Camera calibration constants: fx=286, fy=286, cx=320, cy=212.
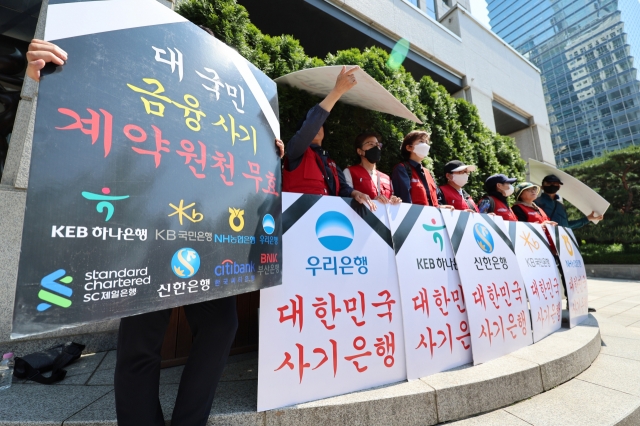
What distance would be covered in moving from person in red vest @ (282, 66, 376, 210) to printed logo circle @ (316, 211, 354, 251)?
0.25 m

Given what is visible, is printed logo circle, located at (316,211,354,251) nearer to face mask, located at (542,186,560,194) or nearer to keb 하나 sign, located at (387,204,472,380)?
keb 하나 sign, located at (387,204,472,380)

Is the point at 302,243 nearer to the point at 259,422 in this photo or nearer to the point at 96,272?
the point at 259,422

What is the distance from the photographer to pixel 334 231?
2117 mm

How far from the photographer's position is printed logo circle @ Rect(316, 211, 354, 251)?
2062mm

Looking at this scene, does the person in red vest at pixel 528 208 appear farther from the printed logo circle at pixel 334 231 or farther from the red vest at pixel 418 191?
the printed logo circle at pixel 334 231

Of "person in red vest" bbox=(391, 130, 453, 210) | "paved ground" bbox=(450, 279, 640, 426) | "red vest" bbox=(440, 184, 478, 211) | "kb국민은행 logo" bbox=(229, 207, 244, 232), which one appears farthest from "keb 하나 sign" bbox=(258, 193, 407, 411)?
"red vest" bbox=(440, 184, 478, 211)

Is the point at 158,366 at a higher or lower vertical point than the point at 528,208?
lower

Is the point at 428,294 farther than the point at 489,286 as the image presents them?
No

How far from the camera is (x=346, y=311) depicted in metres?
1.96

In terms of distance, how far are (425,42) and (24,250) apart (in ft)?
33.8

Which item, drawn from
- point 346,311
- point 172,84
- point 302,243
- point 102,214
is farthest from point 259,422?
point 172,84

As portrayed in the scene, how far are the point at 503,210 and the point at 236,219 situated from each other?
13.3 feet

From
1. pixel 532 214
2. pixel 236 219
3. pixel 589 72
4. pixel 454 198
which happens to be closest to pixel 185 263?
pixel 236 219

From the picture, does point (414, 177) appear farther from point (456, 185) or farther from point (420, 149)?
point (456, 185)
